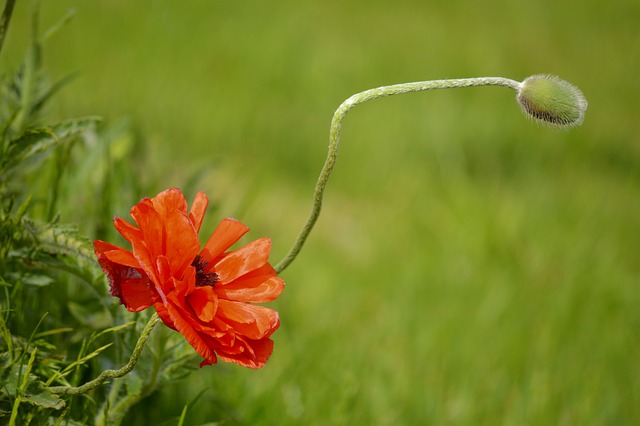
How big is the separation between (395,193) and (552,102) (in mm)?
2095

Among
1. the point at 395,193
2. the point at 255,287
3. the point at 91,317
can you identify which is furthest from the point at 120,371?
the point at 395,193

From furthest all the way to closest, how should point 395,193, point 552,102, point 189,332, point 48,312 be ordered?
point 395,193, point 48,312, point 552,102, point 189,332

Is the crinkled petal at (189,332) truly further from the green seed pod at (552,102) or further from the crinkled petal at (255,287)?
the green seed pod at (552,102)

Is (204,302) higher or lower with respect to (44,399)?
higher

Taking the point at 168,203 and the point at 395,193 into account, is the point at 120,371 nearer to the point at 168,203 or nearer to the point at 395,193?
the point at 168,203

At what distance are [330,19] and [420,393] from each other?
3251 mm

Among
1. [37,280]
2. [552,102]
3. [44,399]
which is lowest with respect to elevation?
[44,399]

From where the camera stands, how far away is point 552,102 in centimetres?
102

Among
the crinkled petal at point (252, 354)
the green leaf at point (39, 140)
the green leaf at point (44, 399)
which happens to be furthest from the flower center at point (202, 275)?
the green leaf at point (39, 140)

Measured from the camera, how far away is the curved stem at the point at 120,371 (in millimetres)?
899

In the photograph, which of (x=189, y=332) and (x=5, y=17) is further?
→ (x=5, y=17)

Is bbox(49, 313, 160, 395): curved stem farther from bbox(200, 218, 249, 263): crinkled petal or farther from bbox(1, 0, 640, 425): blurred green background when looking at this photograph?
bbox(1, 0, 640, 425): blurred green background

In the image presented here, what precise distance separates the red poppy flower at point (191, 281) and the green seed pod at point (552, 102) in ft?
1.34

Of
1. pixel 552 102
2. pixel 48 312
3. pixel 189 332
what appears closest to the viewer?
pixel 189 332
